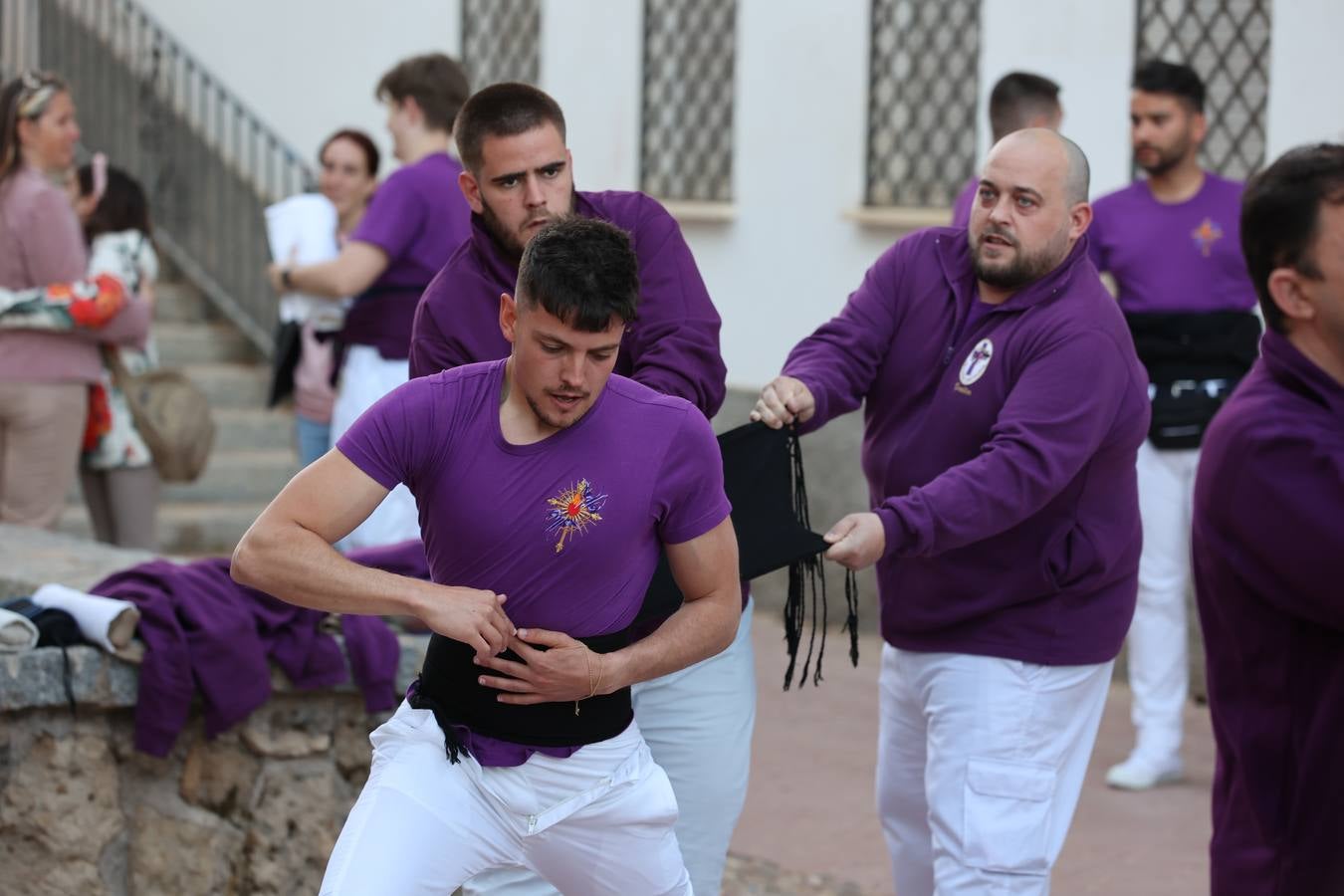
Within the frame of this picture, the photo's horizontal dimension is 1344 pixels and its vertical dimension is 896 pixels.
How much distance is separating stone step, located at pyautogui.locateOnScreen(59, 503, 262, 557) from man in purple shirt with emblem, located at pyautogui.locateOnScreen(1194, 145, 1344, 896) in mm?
7986

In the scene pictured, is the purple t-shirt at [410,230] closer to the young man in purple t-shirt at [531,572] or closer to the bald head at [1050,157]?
the bald head at [1050,157]

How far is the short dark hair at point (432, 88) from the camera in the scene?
6.65 meters

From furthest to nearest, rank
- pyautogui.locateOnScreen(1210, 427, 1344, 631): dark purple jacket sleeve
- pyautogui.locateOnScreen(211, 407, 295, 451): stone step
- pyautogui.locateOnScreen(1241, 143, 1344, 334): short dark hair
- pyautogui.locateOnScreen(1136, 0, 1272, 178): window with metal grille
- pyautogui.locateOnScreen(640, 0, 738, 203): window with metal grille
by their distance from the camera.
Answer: pyautogui.locateOnScreen(211, 407, 295, 451): stone step, pyautogui.locateOnScreen(640, 0, 738, 203): window with metal grille, pyautogui.locateOnScreen(1136, 0, 1272, 178): window with metal grille, pyautogui.locateOnScreen(1241, 143, 1344, 334): short dark hair, pyautogui.locateOnScreen(1210, 427, 1344, 631): dark purple jacket sleeve

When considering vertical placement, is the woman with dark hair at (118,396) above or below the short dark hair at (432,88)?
below

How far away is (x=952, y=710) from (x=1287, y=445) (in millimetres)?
1435

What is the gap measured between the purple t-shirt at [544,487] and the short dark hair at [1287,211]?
976 mm

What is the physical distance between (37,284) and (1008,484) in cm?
421

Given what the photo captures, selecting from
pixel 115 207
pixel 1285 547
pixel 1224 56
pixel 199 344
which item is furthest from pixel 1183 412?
pixel 199 344

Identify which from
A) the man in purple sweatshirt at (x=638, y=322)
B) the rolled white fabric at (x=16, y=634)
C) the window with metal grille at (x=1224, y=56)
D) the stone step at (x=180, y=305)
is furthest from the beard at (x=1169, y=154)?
the stone step at (x=180, y=305)

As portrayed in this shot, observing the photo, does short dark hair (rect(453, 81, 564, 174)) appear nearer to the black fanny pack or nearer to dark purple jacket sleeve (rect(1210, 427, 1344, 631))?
dark purple jacket sleeve (rect(1210, 427, 1344, 631))

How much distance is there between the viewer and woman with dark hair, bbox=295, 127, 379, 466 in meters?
7.34

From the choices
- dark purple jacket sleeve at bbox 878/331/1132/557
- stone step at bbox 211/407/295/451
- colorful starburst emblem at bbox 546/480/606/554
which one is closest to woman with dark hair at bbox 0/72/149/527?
dark purple jacket sleeve at bbox 878/331/1132/557

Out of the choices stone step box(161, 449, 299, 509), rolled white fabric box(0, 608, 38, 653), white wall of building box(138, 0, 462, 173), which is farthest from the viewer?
white wall of building box(138, 0, 462, 173)

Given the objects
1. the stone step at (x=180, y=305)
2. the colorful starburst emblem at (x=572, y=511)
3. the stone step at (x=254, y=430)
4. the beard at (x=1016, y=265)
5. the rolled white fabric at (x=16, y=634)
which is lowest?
the stone step at (x=254, y=430)
